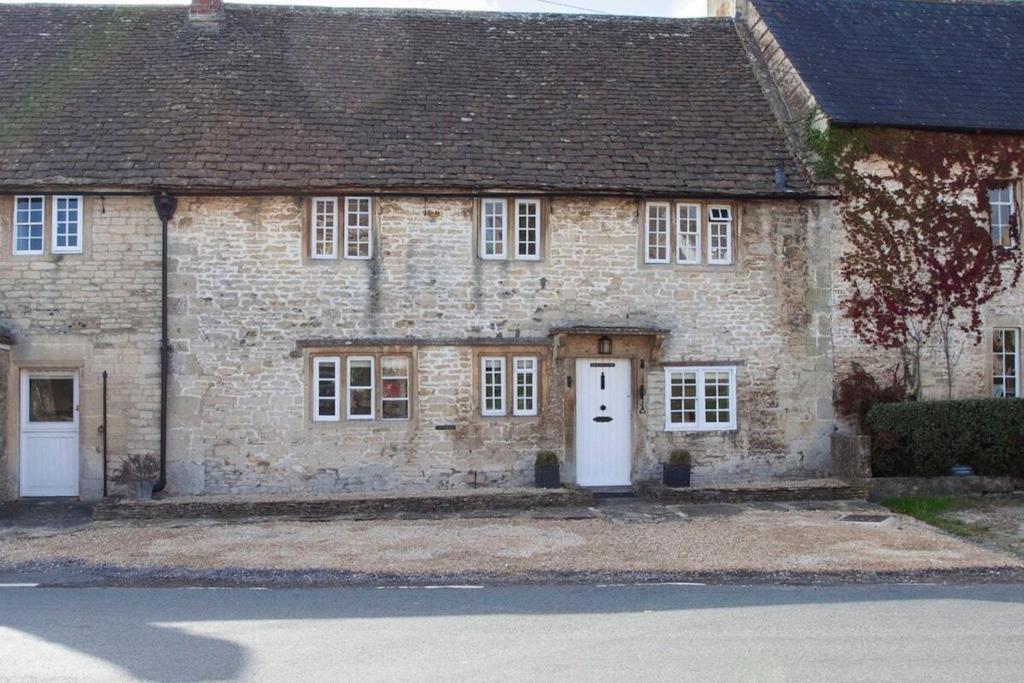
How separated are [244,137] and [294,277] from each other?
2729 millimetres

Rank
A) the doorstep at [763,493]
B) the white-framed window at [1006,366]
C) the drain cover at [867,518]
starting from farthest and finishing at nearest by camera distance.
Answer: the white-framed window at [1006,366], the doorstep at [763,493], the drain cover at [867,518]

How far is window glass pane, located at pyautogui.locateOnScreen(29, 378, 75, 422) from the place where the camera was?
16.4 meters

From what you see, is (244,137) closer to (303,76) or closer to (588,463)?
(303,76)

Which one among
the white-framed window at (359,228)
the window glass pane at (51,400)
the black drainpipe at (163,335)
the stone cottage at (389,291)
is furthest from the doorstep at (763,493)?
the window glass pane at (51,400)

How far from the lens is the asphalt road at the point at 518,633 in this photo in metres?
7.14

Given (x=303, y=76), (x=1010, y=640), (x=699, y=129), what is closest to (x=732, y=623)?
(x=1010, y=640)

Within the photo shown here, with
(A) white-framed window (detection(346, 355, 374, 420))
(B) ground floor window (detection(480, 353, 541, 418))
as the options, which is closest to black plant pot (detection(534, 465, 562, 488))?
(B) ground floor window (detection(480, 353, 541, 418))

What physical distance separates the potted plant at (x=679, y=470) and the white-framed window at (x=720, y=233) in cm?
343

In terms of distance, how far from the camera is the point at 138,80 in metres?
18.4

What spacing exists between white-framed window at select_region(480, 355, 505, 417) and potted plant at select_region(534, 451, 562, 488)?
1087 millimetres

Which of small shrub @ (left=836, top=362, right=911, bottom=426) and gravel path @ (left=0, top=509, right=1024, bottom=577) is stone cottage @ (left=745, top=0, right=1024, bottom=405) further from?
gravel path @ (left=0, top=509, right=1024, bottom=577)

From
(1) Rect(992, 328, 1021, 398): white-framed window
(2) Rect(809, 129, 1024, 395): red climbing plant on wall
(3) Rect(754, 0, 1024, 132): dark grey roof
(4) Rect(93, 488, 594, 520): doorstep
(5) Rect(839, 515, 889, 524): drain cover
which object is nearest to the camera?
(5) Rect(839, 515, 889, 524): drain cover

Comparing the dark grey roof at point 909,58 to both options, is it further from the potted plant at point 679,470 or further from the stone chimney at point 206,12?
the stone chimney at point 206,12

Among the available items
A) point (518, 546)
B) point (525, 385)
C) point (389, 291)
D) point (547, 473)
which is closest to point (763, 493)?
point (547, 473)
